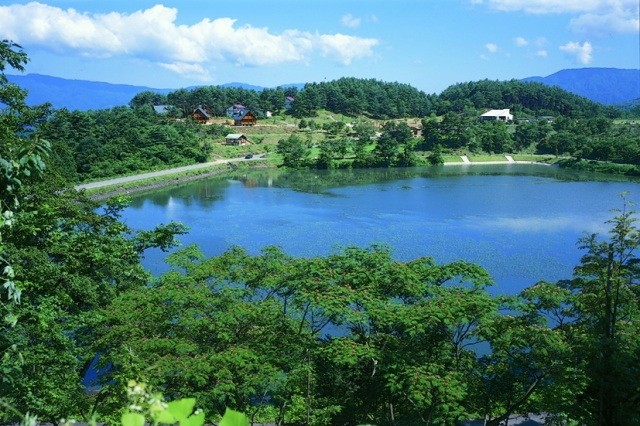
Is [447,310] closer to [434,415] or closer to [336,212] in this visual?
[434,415]

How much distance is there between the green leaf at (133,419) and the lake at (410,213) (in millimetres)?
16599

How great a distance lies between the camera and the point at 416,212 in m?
29.9

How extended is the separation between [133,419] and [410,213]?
95.2ft

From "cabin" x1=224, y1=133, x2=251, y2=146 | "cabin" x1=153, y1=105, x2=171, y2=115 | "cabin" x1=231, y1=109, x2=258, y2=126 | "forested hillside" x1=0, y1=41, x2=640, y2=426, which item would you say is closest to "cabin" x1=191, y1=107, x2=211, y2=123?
"cabin" x1=153, y1=105, x2=171, y2=115

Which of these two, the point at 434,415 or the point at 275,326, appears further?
the point at 275,326

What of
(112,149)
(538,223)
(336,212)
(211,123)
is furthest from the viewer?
(211,123)

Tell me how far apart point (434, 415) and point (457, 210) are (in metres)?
25.2

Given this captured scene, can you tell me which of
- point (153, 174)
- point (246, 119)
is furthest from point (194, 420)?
point (246, 119)

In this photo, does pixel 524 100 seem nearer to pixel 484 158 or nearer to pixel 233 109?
pixel 484 158

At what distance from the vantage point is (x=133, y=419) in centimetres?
110

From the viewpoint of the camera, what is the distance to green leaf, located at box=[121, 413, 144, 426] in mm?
1091

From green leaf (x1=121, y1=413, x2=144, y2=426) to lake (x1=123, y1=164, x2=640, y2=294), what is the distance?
16.6 m

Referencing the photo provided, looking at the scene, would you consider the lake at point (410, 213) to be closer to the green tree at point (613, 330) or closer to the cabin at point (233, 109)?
the green tree at point (613, 330)

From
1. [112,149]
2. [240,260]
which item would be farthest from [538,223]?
[112,149]
